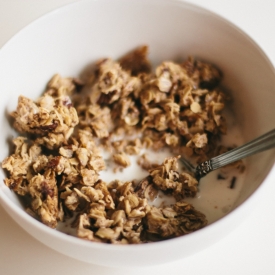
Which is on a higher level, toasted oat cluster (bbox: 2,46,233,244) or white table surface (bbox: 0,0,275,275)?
toasted oat cluster (bbox: 2,46,233,244)

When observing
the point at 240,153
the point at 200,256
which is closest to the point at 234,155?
the point at 240,153

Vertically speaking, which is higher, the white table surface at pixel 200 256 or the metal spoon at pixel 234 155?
the metal spoon at pixel 234 155

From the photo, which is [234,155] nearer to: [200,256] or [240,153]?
[240,153]

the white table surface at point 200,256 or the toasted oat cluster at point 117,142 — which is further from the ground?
the toasted oat cluster at point 117,142

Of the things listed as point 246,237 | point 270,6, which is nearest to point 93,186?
point 246,237

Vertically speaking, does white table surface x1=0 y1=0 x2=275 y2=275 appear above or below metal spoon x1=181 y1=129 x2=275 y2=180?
below

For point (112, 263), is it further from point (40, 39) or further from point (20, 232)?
point (40, 39)
